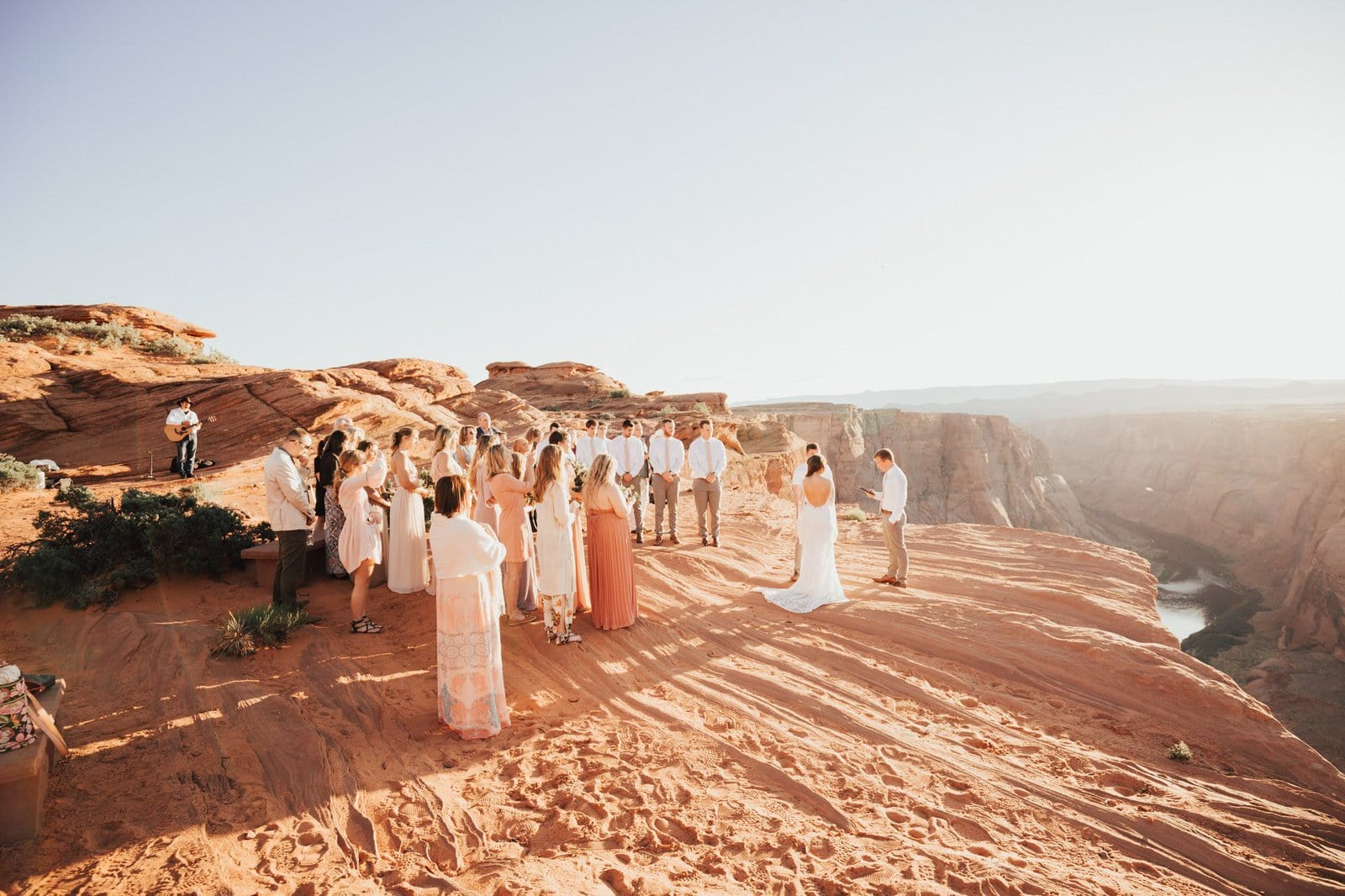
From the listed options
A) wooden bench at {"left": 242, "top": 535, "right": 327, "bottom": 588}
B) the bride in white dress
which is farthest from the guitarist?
the bride in white dress

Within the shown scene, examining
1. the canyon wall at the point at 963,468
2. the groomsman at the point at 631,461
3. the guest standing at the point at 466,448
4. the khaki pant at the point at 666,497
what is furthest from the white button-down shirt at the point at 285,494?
the canyon wall at the point at 963,468

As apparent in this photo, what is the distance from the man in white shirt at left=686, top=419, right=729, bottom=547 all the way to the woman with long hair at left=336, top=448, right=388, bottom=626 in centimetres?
574

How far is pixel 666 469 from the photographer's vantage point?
11195 mm

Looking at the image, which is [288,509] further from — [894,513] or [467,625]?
[894,513]

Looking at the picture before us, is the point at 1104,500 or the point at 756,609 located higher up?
the point at 756,609

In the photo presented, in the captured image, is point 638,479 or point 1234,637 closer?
point 638,479

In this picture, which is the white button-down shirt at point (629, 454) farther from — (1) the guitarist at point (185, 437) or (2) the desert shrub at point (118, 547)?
(1) the guitarist at point (185, 437)

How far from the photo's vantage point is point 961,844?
13.4 ft

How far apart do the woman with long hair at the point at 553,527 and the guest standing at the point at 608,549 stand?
14.3 inches

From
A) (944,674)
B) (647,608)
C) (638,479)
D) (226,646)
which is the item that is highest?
(638,479)

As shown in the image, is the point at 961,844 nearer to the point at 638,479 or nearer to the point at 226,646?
the point at 226,646

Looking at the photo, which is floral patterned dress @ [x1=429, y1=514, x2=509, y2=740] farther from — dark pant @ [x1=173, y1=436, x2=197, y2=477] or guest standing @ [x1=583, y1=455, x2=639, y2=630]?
dark pant @ [x1=173, y1=436, x2=197, y2=477]

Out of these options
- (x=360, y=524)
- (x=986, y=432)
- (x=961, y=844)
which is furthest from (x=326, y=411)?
(x=986, y=432)

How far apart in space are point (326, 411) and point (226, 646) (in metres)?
10.5
